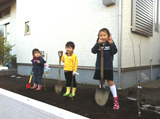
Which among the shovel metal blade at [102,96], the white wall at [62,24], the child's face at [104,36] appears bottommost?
the shovel metal blade at [102,96]

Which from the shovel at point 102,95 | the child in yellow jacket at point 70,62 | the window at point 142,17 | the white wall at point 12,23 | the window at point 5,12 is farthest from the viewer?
the window at point 5,12

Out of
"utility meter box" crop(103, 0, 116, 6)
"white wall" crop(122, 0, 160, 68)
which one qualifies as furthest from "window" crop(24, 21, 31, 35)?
"white wall" crop(122, 0, 160, 68)

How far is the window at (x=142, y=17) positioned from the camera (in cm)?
422

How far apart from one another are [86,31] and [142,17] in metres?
1.88

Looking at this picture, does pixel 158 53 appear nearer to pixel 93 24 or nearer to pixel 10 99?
pixel 93 24

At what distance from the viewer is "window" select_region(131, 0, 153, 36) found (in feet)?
13.9

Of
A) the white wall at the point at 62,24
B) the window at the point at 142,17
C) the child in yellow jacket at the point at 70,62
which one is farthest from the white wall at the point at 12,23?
the window at the point at 142,17

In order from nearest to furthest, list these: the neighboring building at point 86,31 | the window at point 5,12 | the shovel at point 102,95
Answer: the shovel at point 102,95, the neighboring building at point 86,31, the window at point 5,12

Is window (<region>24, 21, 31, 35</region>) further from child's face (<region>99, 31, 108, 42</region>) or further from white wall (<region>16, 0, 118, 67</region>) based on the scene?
child's face (<region>99, 31, 108, 42</region>)

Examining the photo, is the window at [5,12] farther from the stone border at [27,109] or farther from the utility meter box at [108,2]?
the stone border at [27,109]

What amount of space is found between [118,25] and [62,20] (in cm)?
250

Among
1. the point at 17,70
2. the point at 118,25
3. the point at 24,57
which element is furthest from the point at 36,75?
the point at 17,70

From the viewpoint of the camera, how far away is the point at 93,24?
4648 mm

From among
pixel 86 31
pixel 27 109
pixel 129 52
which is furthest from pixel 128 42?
pixel 27 109
